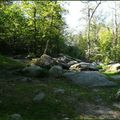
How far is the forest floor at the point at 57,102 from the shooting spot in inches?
445

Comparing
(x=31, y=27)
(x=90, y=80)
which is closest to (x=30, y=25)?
(x=31, y=27)

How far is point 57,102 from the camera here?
12.6m

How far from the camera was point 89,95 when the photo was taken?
14.1 meters

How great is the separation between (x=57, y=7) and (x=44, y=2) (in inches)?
69.9

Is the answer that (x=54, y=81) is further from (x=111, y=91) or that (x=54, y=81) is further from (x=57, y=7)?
(x=57, y=7)

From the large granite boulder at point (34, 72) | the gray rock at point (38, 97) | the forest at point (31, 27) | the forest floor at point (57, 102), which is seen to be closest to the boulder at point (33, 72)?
the large granite boulder at point (34, 72)

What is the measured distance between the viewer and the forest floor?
1131 centimetres

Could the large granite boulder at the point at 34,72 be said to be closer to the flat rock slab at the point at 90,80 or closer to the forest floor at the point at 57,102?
the flat rock slab at the point at 90,80

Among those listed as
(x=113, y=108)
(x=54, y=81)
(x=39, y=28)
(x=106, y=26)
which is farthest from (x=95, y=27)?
(x=113, y=108)

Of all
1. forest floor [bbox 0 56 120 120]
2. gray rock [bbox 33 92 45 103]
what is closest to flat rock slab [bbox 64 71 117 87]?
forest floor [bbox 0 56 120 120]

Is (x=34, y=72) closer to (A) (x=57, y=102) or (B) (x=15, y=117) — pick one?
(A) (x=57, y=102)

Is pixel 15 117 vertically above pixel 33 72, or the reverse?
pixel 33 72

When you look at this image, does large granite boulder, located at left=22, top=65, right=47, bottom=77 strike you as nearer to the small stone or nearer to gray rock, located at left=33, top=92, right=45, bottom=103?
gray rock, located at left=33, top=92, right=45, bottom=103

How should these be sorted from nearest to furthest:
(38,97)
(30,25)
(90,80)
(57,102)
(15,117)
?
(15,117)
(57,102)
(38,97)
(90,80)
(30,25)
